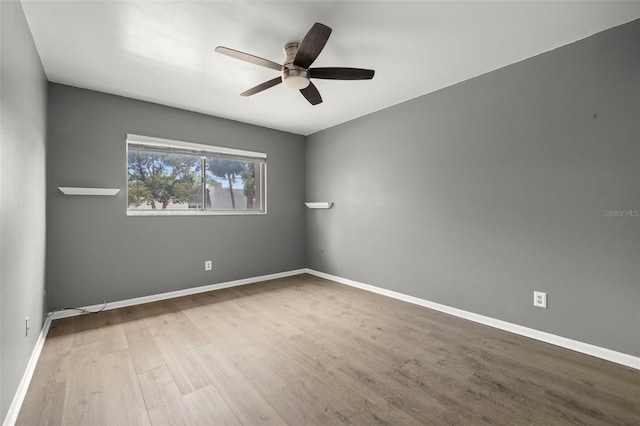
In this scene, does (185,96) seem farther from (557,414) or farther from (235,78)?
(557,414)

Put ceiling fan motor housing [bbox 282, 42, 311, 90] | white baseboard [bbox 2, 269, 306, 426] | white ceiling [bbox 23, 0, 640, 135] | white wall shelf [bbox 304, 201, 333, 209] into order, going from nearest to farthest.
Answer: white baseboard [bbox 2, 269, 306, 426] → white ceiling [bbox 23, 0, 640, 135] → ceiling fan motor housing [bbox 282, 42, 311, 90] → white wall shelf [bbox 304, 201, 333, 209]

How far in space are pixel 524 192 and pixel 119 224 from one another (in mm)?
4089

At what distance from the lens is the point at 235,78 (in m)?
2.79

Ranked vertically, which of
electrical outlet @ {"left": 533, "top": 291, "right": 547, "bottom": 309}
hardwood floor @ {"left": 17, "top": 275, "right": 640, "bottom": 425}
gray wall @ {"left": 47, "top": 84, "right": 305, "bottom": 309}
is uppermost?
gray wall @ {"left": 47, "top": 84, "right": 305, "bottom": 309}

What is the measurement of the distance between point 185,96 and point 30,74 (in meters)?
Answer: 1.36

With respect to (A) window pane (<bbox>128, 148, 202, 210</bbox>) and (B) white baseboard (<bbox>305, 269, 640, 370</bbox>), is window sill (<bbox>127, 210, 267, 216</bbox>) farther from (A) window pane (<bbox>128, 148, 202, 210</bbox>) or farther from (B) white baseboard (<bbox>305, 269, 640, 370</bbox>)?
(B) white baseboard (<bbox>305, 269, 640, 370</bbox>)

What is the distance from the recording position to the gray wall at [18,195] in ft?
4.70

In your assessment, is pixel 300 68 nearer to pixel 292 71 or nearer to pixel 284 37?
A: pixel 292 71

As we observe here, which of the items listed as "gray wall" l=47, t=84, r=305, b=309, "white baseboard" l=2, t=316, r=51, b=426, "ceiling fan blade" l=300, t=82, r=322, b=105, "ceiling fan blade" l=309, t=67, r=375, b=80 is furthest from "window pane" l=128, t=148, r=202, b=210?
"ceiling fan blade" l=309, t=67, r=375, b=80

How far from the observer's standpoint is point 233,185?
4.23m

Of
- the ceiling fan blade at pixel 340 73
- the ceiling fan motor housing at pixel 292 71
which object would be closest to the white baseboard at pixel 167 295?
the ceiling fan motor housing at pixel 292 71

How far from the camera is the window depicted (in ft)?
11.2

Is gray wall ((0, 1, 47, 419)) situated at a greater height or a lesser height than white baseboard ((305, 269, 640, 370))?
greater

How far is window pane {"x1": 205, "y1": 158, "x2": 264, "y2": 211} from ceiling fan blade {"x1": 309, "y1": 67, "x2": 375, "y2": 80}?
233 cm
